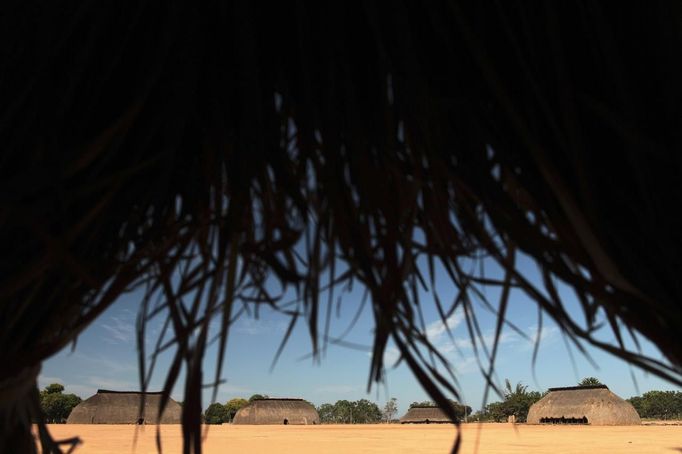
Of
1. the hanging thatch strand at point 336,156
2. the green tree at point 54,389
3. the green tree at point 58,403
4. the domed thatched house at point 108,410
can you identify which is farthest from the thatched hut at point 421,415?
the hanging thatch strand at point 336,156

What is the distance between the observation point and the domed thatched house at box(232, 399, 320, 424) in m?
42.7

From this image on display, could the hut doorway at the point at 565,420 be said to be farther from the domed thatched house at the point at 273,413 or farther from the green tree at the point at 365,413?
the green tree at the point at 365,413

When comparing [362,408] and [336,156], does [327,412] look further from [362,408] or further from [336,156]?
[336,156]

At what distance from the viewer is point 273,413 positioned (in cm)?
4303

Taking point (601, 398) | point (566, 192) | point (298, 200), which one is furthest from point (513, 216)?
point (601, 398)

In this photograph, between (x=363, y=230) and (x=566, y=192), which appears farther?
(x=363, y=230)

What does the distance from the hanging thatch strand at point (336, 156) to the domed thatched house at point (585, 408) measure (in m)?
39.9

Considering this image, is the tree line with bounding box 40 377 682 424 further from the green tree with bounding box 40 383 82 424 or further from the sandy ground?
the sandy ground

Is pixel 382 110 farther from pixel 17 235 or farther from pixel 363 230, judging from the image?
pixel 17 235

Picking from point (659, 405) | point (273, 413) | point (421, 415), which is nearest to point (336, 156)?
point (273, 413)

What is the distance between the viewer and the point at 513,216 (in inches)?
32.2

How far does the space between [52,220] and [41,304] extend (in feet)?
0.58

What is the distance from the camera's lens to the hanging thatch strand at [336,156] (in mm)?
765

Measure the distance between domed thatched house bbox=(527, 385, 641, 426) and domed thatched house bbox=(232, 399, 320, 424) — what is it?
59.7 feet
